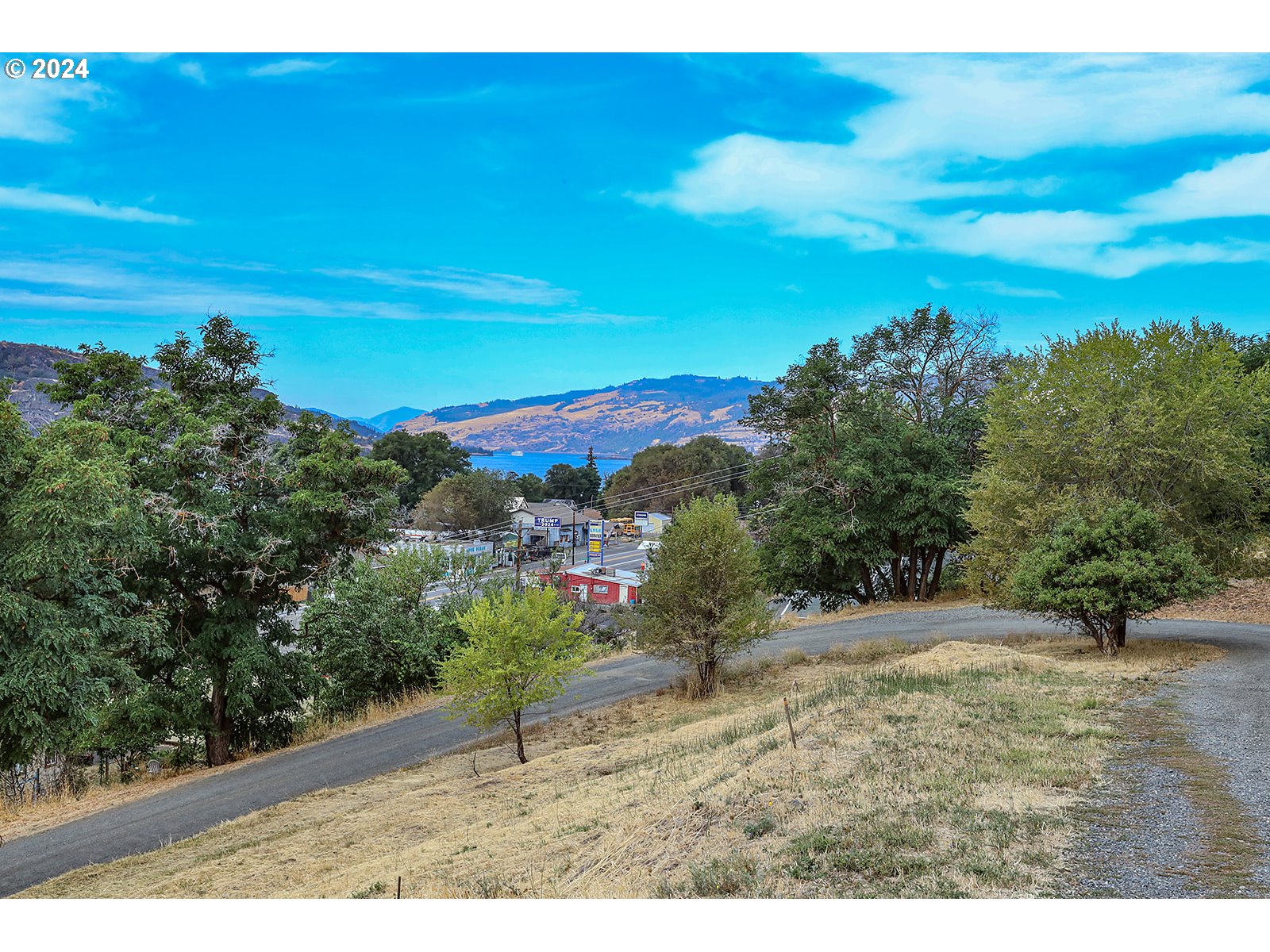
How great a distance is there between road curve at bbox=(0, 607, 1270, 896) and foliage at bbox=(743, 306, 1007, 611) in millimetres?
4530

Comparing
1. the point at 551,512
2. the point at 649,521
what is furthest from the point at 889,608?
the point at 551,512

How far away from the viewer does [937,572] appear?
3553 cm

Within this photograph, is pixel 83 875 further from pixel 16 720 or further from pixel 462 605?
pixel 462 605

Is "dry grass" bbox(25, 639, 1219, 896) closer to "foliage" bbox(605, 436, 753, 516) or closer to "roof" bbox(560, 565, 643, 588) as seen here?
"roof" bbox(560, 565, 643, 588)

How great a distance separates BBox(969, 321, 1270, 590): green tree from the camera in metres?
Result: 19.0

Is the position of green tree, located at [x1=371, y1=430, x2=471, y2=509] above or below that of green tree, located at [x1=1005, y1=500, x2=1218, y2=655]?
above

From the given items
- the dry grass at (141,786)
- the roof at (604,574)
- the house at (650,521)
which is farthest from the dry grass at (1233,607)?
the house at (650,521)

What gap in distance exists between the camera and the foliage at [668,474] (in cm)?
9169

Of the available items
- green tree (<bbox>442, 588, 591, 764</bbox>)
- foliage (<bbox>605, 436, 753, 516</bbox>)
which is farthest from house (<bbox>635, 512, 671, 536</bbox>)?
green tree (<bbox>442, 588, 591, 764</bbox>)

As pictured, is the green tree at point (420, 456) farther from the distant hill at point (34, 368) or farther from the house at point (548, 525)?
the distant hill at point (34, 368)

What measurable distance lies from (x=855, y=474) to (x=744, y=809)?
2276 centimetres

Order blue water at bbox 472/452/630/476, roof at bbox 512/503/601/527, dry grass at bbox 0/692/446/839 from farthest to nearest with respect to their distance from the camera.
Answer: blue water at bbox 472/452/630/476
roof at bbox 512/503/601/527
dry grass at bbox 0/692/446/839

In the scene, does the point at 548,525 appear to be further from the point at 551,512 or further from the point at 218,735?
the point at 218,735

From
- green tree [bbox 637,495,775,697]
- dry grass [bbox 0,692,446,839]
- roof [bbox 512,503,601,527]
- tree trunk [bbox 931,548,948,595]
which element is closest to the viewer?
dry grass [bbox 0,692,446,839]
